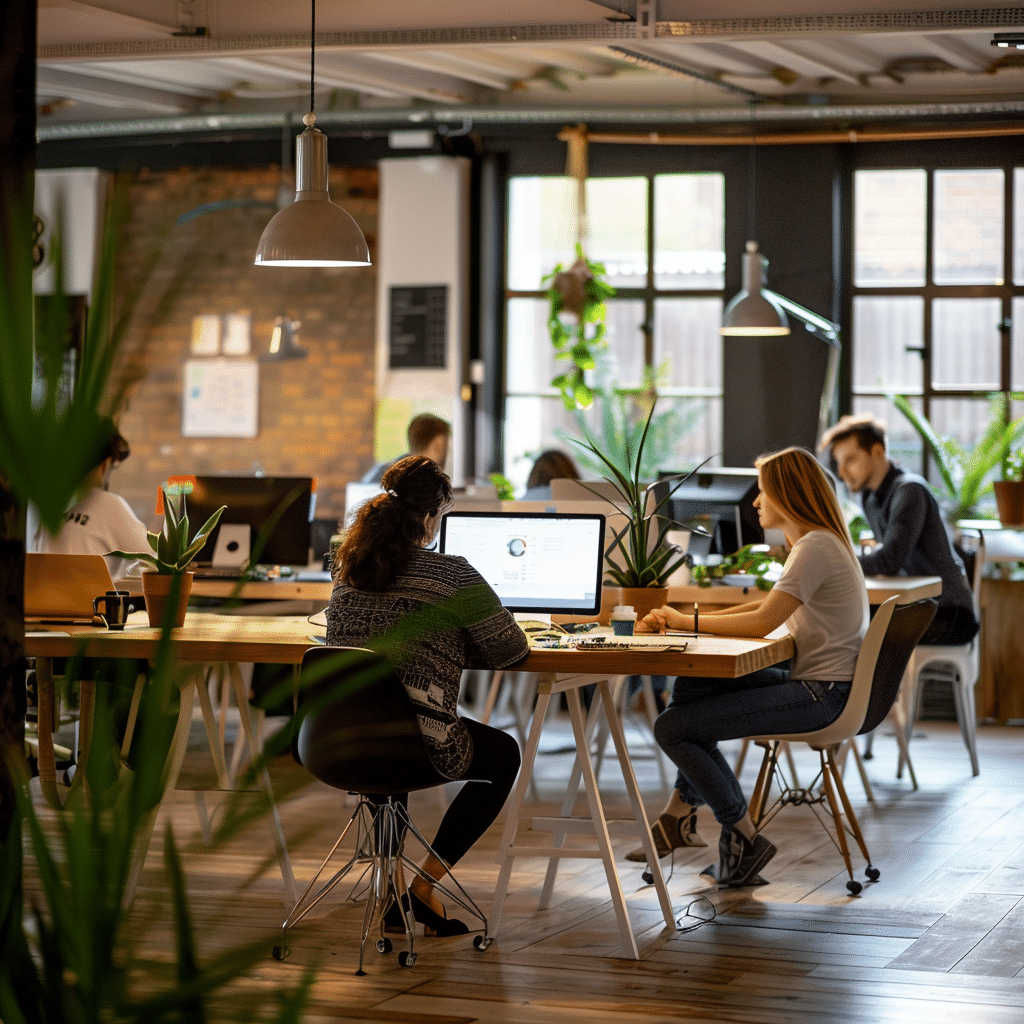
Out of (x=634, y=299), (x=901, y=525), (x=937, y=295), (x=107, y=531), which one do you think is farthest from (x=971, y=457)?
(x=107, y=531)

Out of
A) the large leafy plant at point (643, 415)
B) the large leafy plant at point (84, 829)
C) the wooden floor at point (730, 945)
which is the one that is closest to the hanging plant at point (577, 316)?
the large leafy plant at point (643, 415)

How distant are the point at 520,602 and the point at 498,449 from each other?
4.74m

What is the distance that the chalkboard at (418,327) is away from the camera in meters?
8.70

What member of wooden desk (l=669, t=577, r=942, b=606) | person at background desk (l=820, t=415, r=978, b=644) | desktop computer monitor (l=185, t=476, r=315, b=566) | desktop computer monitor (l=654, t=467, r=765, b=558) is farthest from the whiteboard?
wooden desk (l=669, t=577, r=942, b=606)

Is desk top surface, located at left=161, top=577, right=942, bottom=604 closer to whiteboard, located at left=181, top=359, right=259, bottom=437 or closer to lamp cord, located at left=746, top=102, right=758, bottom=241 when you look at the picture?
lamp cord, located at left=746, top=102, right=758, bottom=241

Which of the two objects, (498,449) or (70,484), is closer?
(70,484)

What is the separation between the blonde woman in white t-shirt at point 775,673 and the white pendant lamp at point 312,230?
1335mm

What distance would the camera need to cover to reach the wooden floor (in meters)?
3.08

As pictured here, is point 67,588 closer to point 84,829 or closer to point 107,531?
point 107,531

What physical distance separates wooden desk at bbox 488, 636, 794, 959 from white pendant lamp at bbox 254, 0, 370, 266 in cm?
139

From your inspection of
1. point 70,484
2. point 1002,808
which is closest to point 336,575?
point 70,484

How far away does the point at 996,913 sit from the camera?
3.83 meters

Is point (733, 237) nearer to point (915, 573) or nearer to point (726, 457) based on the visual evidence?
point (726, 457)

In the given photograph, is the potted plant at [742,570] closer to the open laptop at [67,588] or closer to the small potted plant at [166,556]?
the small potted plant at [166,556]
